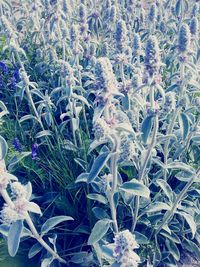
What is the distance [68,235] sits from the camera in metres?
3.19

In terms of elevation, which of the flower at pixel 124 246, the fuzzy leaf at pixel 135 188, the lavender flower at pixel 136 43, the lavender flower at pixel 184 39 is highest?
the lavender flower at pixel 184 39

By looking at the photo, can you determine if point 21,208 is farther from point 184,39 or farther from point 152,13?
point 152,13

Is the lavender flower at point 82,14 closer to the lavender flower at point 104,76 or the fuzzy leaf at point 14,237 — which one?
the lavender flower at point 104,76

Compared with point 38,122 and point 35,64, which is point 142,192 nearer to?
point 38,122

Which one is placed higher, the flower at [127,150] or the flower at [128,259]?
the flower at [127,150]

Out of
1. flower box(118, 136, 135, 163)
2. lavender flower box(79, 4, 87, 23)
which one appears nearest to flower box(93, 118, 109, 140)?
flower box(118, 136, 135, 163)

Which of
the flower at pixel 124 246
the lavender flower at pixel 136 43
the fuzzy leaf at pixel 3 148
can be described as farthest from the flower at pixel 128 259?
the lavender flower at pixel 136 43

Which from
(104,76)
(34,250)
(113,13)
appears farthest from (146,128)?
(113,13)

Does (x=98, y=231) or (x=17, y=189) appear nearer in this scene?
(x=17, y=189)

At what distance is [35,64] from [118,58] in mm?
2369

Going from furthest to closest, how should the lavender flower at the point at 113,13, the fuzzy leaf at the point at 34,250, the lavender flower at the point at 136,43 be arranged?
the lavender flower at the point at 113,13
the lavender flower at the point at 136,43
the fuzzy leaf at the point at 34,250

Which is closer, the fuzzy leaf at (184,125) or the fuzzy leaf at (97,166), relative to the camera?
the fuzzy leaf at (97,166)

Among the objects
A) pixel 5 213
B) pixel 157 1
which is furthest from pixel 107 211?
pixel 157 1

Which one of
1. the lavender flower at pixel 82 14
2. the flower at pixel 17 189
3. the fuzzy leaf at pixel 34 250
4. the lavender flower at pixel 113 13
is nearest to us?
the flower at pixel 17 189
